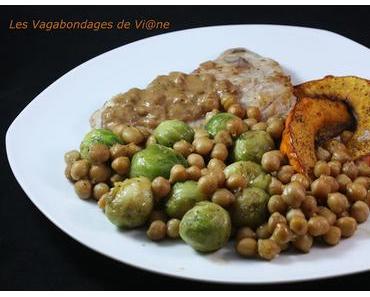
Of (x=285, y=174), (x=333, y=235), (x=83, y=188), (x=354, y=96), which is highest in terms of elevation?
(x=354, y=96)

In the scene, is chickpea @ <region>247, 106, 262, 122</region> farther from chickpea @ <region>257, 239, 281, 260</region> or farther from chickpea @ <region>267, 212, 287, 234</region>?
chickpea @ <region>257, 239, 281, 260</region>

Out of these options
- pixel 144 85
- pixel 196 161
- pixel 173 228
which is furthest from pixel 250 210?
pixel 144 85

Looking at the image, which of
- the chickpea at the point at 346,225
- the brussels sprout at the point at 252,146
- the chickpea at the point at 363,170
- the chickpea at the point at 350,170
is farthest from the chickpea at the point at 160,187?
the chickpea at the point at 363,170

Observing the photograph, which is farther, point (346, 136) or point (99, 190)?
point (346, 136)

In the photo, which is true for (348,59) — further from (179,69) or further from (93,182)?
(93,182)

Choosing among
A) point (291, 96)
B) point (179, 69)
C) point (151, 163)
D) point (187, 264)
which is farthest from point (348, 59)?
point (187, 264)

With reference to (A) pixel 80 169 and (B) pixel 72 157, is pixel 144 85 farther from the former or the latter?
(A) pixel 80 169

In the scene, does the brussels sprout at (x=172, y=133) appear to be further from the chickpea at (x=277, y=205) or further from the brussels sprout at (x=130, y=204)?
the chickpea at (x=277, y=205)
